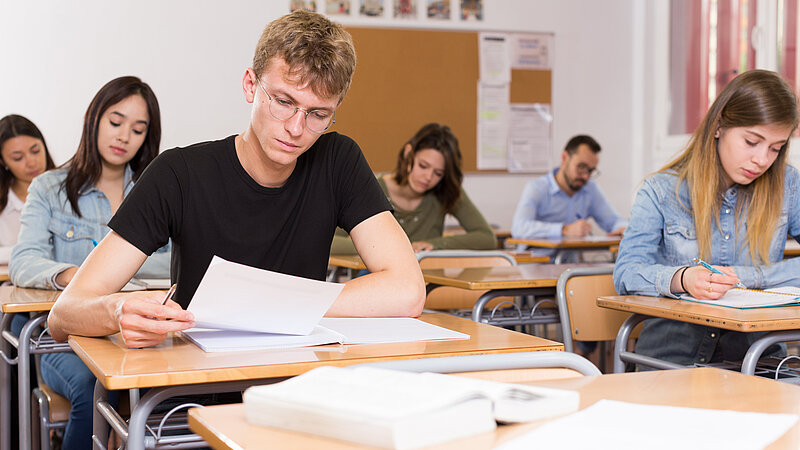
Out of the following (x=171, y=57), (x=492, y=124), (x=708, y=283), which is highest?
(x=171, y=57)

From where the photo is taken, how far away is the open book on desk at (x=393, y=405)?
2.42ft

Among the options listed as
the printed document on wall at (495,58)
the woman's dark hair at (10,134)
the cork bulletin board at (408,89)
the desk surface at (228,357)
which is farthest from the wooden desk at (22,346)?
the printed document on wall at (495,58)

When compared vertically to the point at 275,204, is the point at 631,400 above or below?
below

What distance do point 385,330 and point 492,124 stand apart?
4.71 meters

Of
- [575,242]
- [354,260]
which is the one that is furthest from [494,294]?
[575,242]

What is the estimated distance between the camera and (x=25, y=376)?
2070 millimetres

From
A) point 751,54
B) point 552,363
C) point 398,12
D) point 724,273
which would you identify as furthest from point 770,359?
point 398,12

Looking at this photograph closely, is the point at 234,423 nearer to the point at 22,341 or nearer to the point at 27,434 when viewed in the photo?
the point at 22,341

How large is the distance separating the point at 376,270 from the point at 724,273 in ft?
2.95

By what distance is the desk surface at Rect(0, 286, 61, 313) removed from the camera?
1965 millimetres

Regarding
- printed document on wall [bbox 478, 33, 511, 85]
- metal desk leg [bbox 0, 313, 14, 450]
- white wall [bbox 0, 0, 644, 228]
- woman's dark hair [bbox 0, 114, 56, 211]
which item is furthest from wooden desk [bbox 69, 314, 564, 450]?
printed document on wall [bbox 478, 33, 511, 85]

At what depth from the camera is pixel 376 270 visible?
1.76 meters

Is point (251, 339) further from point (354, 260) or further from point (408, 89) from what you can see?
point (408, 89)

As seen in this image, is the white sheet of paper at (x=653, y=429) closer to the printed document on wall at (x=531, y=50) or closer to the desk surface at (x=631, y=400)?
the desk surface at (x=631, y=400)
